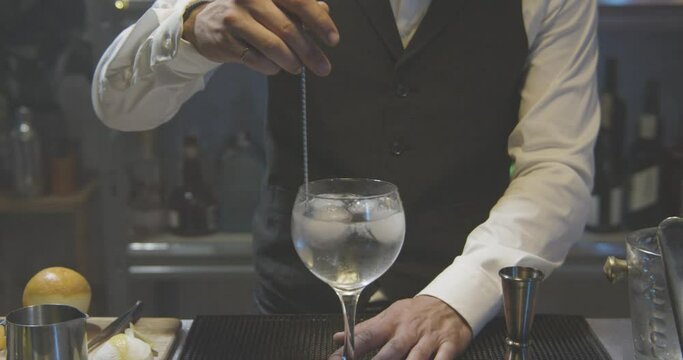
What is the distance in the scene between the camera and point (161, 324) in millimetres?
1230

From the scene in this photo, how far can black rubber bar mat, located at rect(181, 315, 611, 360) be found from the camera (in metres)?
1.13

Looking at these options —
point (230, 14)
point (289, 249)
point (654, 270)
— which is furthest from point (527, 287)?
point (289, 249)

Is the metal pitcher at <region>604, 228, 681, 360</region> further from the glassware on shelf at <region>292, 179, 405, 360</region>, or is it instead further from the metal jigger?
the glassware on shelf at <region>292, 179, 405, 360</region>

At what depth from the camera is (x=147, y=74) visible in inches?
55.7

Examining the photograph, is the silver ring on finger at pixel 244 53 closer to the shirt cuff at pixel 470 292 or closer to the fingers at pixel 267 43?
the fingers at pixel 267 43

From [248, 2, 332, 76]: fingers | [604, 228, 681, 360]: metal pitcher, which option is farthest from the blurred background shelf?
[604, 228, 681, 360]: metal pitcher

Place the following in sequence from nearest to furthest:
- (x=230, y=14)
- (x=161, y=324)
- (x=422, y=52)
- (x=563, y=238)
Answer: (x=230, y=14), (x=161, y=324), (x=563, y=238), (x=422, y=52)

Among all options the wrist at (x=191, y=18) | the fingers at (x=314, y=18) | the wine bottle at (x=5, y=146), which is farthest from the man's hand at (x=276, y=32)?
the wine bottle at (x=5, y=146)

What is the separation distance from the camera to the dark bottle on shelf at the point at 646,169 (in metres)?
2.49

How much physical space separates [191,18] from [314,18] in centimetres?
29

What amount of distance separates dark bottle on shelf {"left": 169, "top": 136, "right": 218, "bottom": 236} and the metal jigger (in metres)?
1.63

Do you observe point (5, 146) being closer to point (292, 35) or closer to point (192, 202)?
point (192, 202)

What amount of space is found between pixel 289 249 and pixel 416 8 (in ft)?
1.46

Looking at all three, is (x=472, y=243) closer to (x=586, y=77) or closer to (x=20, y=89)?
(x=586, y=77)
